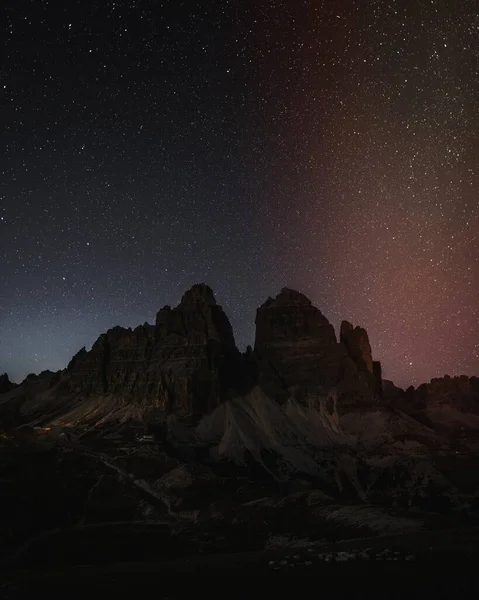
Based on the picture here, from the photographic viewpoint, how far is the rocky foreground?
75188 millimetres

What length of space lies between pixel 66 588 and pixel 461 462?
129 meters

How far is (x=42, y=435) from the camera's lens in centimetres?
15650

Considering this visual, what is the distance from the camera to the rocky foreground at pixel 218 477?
75188 millimetres

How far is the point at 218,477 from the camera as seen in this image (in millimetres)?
117500

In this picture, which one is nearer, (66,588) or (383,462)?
(66,588)

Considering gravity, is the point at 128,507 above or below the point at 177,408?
below

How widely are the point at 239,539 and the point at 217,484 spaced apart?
114ft

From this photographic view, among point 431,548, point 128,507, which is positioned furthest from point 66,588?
point 128,507

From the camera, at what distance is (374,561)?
49188mm

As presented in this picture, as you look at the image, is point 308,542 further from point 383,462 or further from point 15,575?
point 383,462

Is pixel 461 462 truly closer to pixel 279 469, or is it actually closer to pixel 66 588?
pixel 279 469

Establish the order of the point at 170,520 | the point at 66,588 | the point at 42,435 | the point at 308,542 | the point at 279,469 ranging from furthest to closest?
the point at 42,435 → the point at 279,469 → the point at 170,520 → the point at 308,542 → the point at 66,588

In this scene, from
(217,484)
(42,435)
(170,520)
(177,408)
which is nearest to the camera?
(170,520)

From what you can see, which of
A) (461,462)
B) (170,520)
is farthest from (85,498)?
(461,462)
